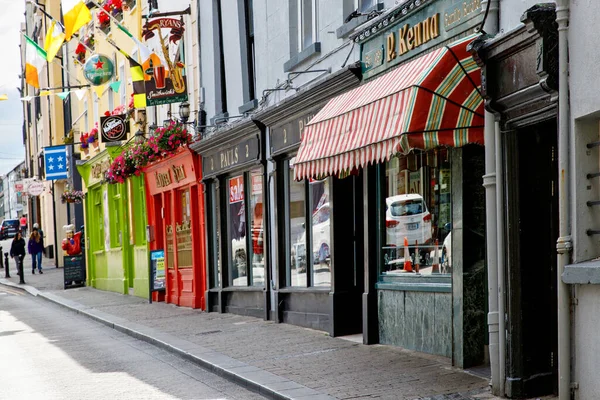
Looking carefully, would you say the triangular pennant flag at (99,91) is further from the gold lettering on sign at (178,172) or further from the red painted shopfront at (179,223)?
the gold lettering on sign at (178,172)

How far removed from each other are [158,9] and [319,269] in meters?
10.3

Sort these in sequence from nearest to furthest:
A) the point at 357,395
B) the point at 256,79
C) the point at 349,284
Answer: the point at 357,395, the point at 349,284, the point at 256,79

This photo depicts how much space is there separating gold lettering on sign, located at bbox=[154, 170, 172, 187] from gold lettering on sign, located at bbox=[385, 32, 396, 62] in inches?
487

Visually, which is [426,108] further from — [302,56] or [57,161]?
[57,161]

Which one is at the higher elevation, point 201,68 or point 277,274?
point 201,68

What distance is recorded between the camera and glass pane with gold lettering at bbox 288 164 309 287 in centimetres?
1589

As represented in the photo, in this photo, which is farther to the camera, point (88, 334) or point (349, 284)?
point (88, 334)

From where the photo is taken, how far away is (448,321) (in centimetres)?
1075

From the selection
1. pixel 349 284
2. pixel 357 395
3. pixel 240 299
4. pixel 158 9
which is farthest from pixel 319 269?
pixel 158 9

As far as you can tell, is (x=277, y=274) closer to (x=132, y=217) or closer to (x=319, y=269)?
(x=319, y=269)

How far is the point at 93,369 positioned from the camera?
12.3 m

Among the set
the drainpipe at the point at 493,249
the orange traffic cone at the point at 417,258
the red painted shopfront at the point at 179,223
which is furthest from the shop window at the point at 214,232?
the drainpipe at the point at 493,249

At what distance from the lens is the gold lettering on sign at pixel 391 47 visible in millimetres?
11759

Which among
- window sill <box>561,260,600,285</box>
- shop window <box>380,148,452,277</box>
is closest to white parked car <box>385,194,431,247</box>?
shop window <box>380,148,452,277</box>
